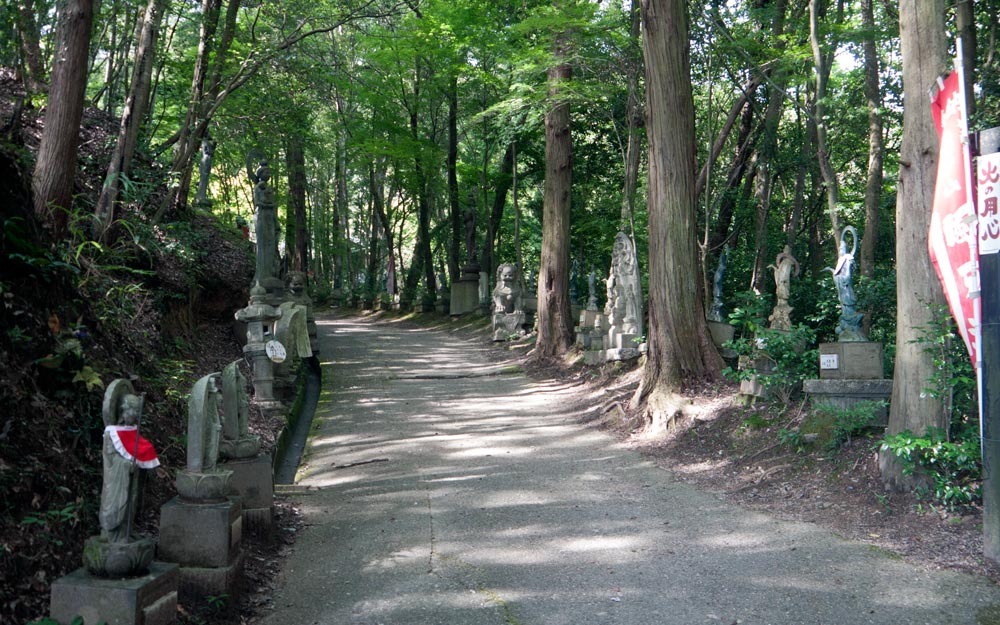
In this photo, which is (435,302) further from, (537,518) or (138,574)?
(138,574)

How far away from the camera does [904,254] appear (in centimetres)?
665

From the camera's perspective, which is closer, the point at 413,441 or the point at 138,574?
the point at 138,574

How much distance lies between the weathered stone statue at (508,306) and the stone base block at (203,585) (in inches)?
634

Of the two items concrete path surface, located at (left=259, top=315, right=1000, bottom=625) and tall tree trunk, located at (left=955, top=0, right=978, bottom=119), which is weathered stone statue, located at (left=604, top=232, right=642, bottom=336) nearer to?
concrete path surface, located at (left=259, top=315, right=1000, bottom=625)

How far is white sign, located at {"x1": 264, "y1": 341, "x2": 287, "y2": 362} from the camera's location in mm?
9242

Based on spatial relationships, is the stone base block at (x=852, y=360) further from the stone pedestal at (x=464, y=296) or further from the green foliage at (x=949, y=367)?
the stone pedestal at (x=464, y=296)

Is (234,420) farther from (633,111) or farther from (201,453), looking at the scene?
(633,111)

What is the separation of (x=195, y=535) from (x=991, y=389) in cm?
527

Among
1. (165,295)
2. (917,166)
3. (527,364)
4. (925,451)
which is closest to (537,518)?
(925,451)

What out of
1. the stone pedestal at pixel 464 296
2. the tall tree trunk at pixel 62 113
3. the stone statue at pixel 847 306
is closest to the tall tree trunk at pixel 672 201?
the stone statue at pixel 847 306

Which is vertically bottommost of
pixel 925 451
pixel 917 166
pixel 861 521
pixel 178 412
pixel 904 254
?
pixel 861 521

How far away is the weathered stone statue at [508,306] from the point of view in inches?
813

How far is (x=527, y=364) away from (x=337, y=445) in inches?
292

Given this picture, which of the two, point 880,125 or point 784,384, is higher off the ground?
point 880,125
